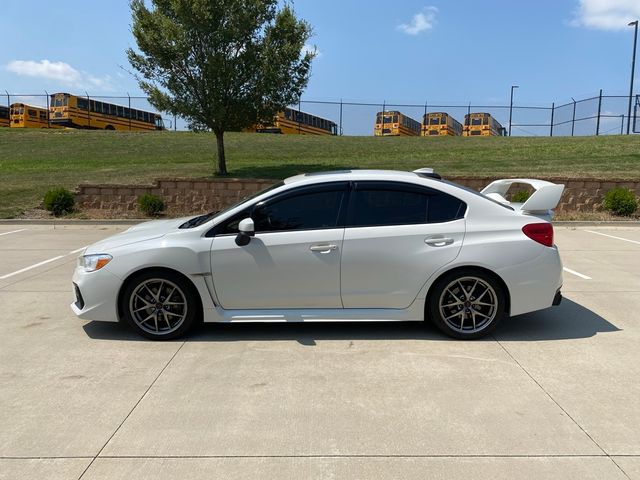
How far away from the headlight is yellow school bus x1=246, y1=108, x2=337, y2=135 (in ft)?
113

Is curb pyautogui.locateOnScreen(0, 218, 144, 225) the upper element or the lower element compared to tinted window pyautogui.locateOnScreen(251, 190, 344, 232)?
lower

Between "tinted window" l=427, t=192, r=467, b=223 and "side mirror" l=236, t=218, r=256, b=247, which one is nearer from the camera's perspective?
"side mirror" l=236, t=218, r=256, b=247

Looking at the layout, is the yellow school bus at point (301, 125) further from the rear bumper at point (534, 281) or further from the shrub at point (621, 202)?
the rear bumper at point (534, 281)

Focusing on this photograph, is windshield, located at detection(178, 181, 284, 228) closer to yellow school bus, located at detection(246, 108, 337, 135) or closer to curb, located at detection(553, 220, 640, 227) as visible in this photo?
curb, located at detection(553, 220, 640, 227)

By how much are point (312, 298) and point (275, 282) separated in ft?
1.20

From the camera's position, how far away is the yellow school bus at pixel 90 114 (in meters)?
39.6

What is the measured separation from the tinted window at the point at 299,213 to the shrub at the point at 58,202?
10818mm

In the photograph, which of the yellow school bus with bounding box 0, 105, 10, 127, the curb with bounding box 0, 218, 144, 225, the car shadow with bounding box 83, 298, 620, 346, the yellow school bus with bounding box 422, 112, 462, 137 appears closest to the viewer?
the car shadow with bounding box 83, 298, 620, 346

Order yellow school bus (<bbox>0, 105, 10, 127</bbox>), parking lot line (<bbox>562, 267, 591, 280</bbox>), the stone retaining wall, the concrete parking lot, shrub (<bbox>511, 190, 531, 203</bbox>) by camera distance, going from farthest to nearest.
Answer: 1. yellow school bus (<bbox>0, 105, 10, 127</bbox>)
2. the stone retaining wall
3. shrub (<bbox>511, 190, 531, 203</bbox>)
4. parking lot line (<bbox>562, 267, 591, 280</bbox>)
5. the concrete parking lot

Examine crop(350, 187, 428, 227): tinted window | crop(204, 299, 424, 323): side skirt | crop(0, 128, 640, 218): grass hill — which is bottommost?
crop(204, 299, 424, 323): side skirt

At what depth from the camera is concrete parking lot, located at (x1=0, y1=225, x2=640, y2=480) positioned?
9.62 ft

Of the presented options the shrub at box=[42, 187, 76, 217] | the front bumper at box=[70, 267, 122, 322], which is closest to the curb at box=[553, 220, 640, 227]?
the front bumper at box=[70, 267, 122, 322]

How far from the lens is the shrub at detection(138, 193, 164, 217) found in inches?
542

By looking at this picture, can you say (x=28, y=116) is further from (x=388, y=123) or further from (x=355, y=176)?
(x=355, y=176)
